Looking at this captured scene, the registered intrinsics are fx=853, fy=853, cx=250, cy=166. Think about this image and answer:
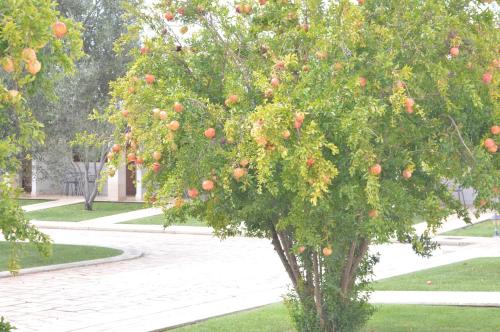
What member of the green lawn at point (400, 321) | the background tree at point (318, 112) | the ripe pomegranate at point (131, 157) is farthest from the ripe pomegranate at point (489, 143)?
the green lawn at point (400, 321)

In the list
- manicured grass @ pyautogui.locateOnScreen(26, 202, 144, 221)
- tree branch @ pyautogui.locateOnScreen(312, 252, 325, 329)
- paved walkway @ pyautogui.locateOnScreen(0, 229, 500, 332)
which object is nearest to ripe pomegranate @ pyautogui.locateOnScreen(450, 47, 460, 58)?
tree branch @ pyautogui.locateOnScreen(312, 252, 325, 329)

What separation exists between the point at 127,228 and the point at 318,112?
21.9 meters

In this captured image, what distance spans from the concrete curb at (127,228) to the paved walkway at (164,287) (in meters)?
3.84

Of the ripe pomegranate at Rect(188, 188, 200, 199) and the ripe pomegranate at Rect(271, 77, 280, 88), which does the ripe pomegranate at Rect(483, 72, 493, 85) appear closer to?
the ripe pomegranate at Rect(271, 77, 280, 88)

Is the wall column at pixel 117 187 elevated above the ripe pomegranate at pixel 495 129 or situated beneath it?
elevated above

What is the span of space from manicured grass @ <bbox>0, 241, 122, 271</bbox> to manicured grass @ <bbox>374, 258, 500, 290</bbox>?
7049 mm

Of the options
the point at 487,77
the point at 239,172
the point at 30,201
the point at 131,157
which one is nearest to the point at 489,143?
the point at 487,77

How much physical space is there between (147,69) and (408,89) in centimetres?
241

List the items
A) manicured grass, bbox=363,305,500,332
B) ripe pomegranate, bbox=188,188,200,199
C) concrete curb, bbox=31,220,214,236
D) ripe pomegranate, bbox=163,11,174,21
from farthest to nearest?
1. concrete curb, bbox=31,220,214,236
2. manicured grass, bbox=363,305,500,332
3. ripe pomegranate, bbox=163,11,174,21
4. ripe pomegranate, bbox=188,188,200,199

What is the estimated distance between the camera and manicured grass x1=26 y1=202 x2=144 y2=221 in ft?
104

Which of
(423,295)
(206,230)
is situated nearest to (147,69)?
(423,295)

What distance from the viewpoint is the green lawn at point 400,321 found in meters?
9.79

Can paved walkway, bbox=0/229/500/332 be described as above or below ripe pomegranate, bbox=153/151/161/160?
below

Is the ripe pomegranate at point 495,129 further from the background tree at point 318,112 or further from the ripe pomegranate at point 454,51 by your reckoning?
the ripe pomegranate at point 454,51
